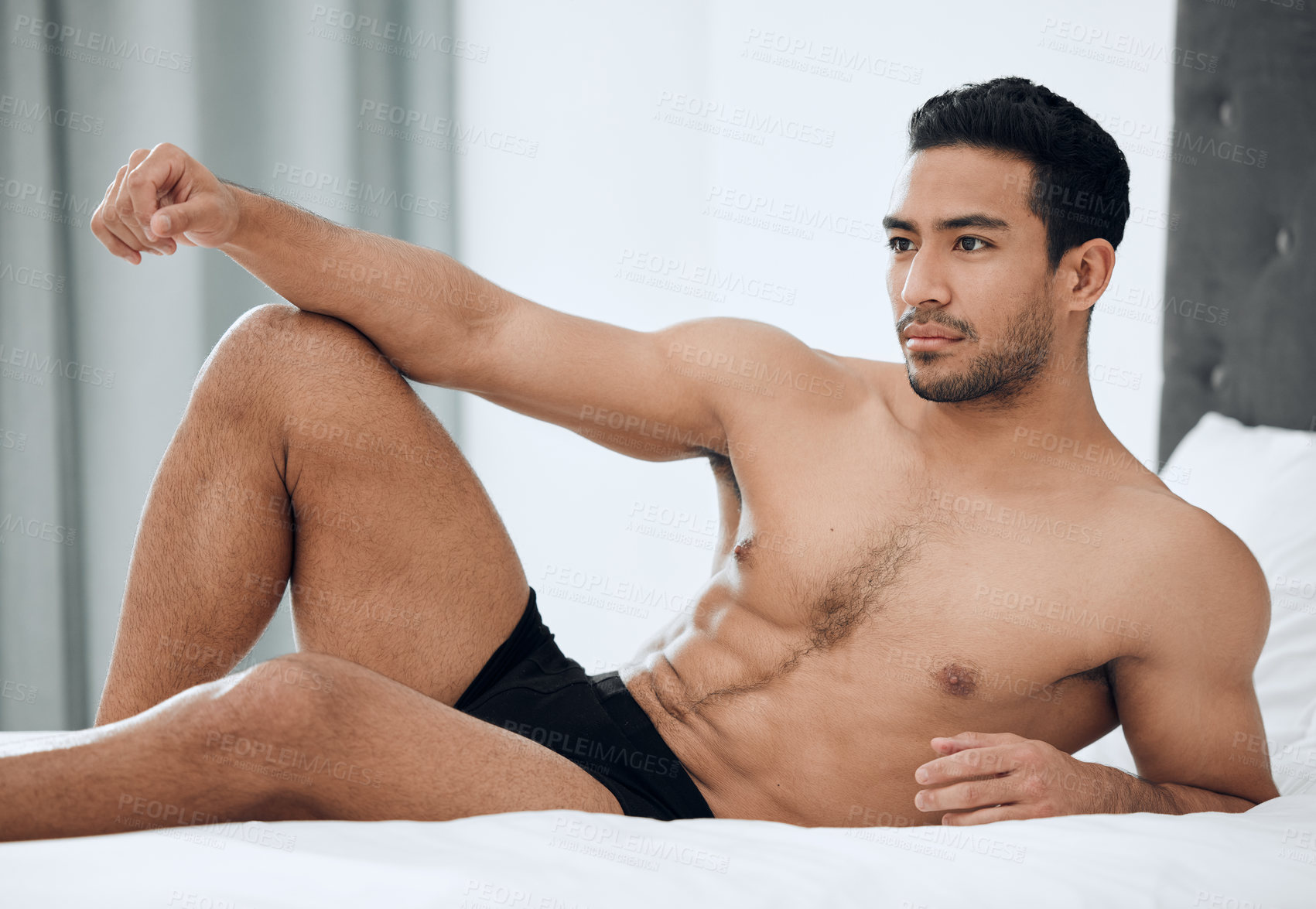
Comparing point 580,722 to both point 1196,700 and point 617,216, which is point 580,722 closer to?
point 1196,700

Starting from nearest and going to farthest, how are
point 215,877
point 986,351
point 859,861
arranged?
point 215,877 → point 859,861 → point 986,351

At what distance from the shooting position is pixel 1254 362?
177 cm

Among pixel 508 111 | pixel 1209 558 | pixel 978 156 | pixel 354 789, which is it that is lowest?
pixel 354 789

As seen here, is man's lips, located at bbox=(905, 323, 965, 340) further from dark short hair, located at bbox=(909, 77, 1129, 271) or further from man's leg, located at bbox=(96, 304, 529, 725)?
man's leg, located at bbox=(96, 304, 529, 725)

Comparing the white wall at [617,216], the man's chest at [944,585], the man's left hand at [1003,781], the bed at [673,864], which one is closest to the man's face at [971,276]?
the man's chest at [944,585]

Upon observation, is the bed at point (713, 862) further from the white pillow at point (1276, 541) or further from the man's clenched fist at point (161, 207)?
the man's clenched fist at point (161, 207)

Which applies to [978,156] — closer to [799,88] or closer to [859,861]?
[859,861]

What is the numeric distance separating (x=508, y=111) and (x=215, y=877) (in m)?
2.53

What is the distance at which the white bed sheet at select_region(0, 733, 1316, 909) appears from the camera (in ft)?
2.20

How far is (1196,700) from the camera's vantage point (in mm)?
1061

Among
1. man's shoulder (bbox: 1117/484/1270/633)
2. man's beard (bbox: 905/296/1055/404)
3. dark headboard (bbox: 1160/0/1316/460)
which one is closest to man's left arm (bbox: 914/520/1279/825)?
man's shoulder (bbox: 1117/484/1270/633)

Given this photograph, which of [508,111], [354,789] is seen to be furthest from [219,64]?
[354,789]

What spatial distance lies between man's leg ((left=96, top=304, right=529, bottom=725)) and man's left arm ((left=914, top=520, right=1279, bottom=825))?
1.73ft

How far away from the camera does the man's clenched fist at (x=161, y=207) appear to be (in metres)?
1.04
